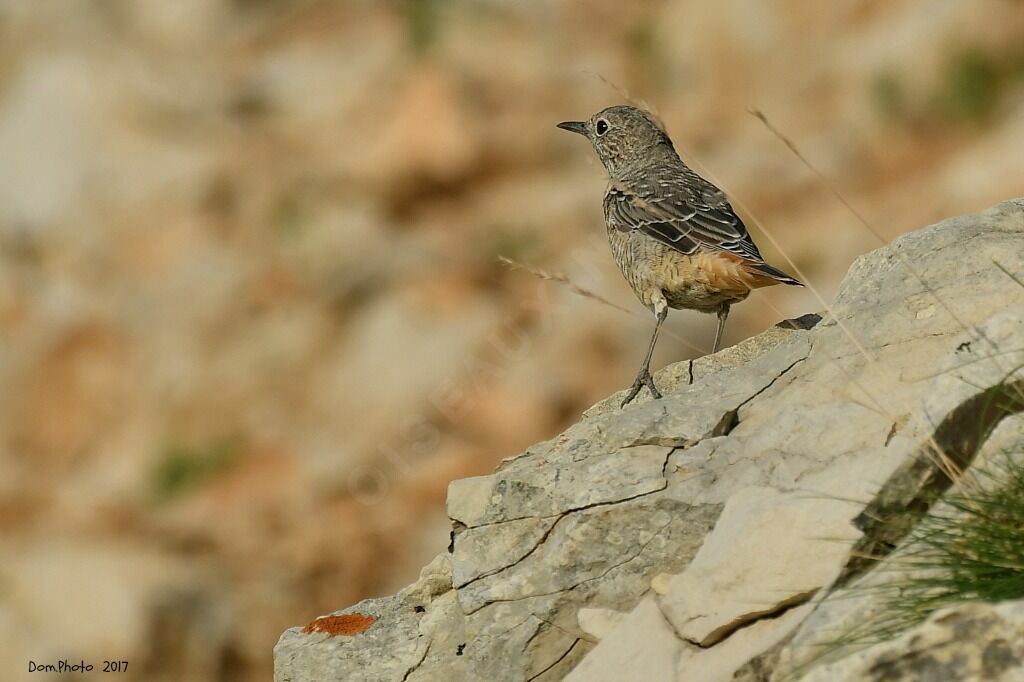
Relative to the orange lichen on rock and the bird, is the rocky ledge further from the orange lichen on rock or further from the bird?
the bird

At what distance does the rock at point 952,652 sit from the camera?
3.68 m

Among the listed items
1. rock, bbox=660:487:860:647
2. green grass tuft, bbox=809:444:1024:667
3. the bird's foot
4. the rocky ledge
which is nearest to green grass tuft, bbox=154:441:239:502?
the bird's foot

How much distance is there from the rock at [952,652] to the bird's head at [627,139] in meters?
5.77

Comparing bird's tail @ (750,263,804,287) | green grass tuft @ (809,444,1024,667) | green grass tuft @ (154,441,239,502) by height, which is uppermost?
green grass tuft @ (154,441,239,502)

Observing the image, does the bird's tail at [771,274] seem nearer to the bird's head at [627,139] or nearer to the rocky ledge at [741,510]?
the rocky ledge at [741,510]

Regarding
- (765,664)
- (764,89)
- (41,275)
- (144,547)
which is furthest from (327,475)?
(765,664)

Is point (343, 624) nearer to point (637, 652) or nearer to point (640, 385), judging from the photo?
point (637, 652)

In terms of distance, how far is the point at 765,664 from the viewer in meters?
4.46

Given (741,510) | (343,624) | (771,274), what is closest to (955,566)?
(741,510)

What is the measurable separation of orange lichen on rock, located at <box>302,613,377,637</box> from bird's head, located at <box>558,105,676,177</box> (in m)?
4.07

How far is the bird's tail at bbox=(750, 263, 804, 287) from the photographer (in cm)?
708

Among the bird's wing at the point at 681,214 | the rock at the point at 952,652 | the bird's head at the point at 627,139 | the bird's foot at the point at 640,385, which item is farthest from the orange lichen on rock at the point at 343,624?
the bird's head at the point at 627,139

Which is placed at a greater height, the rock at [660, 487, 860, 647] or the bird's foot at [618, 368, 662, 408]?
the bird's foot at [618, 368, 662, 408]

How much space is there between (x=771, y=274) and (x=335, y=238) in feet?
38.4
